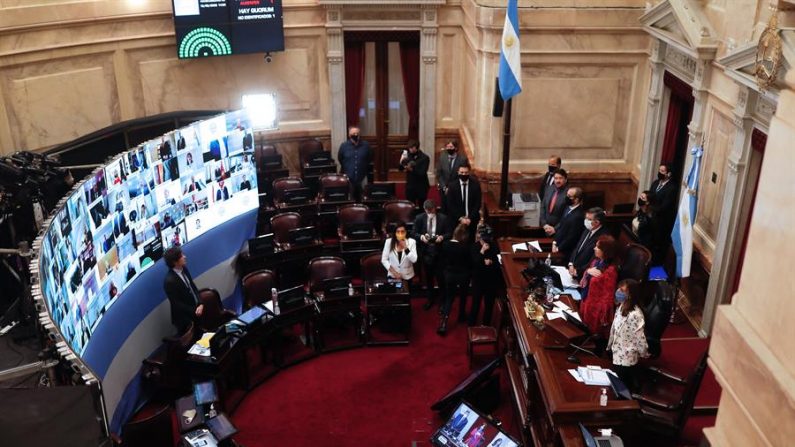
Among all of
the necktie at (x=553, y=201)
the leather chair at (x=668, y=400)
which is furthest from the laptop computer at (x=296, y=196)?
the leather chair at (x=668, y=400)

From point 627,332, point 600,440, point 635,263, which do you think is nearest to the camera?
point 600,440

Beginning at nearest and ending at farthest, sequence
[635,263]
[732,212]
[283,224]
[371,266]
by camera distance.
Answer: [732,212]
[635,263]
[371,266]
[283,224]

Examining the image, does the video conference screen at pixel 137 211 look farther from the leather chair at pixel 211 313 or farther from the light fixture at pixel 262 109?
the light fixture at pixel 262 109

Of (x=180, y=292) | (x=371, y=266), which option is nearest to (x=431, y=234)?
(x=371, y=266)

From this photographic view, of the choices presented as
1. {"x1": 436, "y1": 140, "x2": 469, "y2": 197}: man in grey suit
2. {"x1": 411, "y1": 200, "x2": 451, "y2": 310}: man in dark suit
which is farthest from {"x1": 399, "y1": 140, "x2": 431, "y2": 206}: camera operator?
{"x1": 411, "y1": 200, "x2": 451, "y2": 310}: man in dark suit

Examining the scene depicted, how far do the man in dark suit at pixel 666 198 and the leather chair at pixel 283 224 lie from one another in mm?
4451

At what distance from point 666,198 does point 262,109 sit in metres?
6.10

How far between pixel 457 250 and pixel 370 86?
16.9 feet

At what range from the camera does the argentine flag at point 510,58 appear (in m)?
9.20

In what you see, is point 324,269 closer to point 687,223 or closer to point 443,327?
point 443,327

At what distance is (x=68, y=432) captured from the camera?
114 inches

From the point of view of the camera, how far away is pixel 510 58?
9.27 m

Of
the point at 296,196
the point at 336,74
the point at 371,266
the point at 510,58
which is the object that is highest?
the point at 510,58

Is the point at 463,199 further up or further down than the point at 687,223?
further down
